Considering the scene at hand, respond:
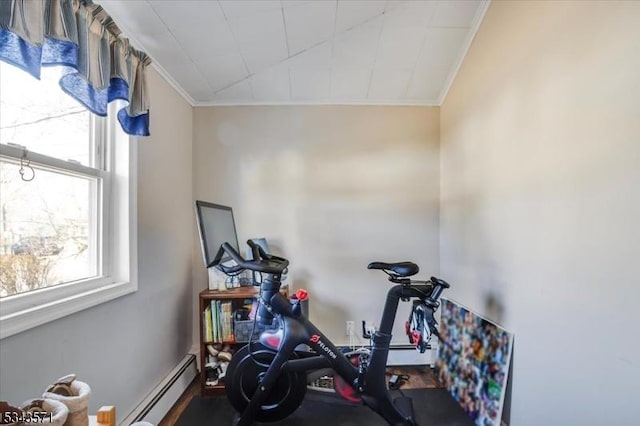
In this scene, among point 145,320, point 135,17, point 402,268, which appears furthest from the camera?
point 145,320

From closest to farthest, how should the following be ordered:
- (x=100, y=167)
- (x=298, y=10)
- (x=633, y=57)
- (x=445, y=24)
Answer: (x=633, y=57) < (x=100, y=167) < (x=298, y=10) < (x=445, y=24)

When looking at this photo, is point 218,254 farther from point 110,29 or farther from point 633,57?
point 633,57

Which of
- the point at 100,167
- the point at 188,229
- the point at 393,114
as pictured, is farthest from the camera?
the point at 393,114

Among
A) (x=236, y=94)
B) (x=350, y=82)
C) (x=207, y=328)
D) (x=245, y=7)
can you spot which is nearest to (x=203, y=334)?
(x=207, y=328)

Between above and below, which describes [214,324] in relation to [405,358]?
above

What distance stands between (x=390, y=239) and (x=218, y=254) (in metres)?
1.51

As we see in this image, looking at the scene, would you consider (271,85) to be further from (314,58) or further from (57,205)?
(57,205)

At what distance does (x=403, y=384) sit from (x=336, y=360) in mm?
874

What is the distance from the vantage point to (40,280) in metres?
1.21

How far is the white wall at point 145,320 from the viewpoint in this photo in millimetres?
1112

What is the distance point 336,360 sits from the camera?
1743 mm

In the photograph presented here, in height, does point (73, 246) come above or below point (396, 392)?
above

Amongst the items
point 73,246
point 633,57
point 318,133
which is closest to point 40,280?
point 73,246

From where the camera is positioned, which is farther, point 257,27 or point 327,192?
point 327,192
